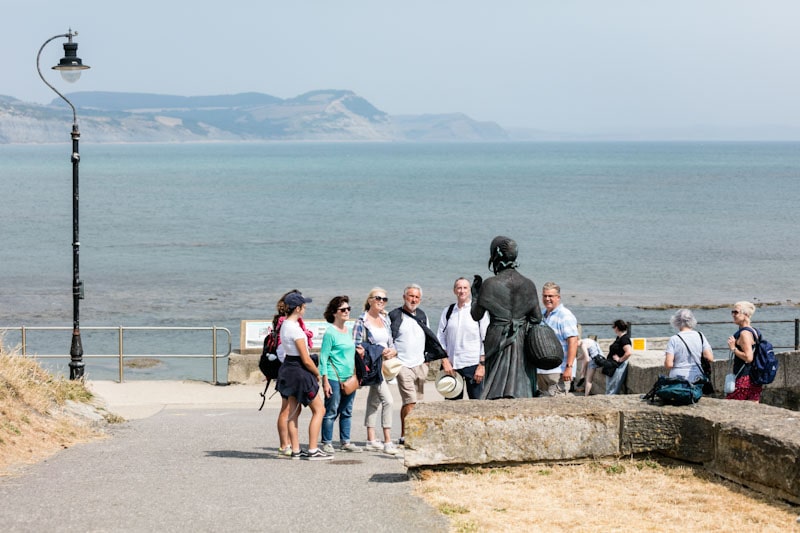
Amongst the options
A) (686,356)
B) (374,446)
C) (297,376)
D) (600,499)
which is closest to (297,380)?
(297,376)

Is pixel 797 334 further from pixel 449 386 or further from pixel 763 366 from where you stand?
pixel 449 386

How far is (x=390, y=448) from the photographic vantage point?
34.6 ft

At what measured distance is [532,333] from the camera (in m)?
8.70

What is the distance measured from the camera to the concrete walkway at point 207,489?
721 cm

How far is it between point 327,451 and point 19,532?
361cm

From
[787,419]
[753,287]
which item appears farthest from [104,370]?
[753,287]

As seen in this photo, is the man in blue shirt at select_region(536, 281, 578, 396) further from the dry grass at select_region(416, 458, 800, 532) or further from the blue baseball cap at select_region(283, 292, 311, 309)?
the dry grass at select_region(416, 458, 800, 532)

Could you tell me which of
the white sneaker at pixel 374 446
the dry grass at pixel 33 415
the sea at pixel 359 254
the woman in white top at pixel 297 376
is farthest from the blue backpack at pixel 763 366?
the sea at pixel 359 254

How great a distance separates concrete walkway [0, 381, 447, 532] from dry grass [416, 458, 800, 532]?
0.28 metres

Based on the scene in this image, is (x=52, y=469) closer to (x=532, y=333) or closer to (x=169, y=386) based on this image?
(x=532, y=333)

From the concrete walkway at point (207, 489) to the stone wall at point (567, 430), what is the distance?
46 centimetres

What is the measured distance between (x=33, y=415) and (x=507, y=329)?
5.49 meters

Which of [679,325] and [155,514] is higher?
[679,325]

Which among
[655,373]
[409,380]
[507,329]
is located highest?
[507,329]
